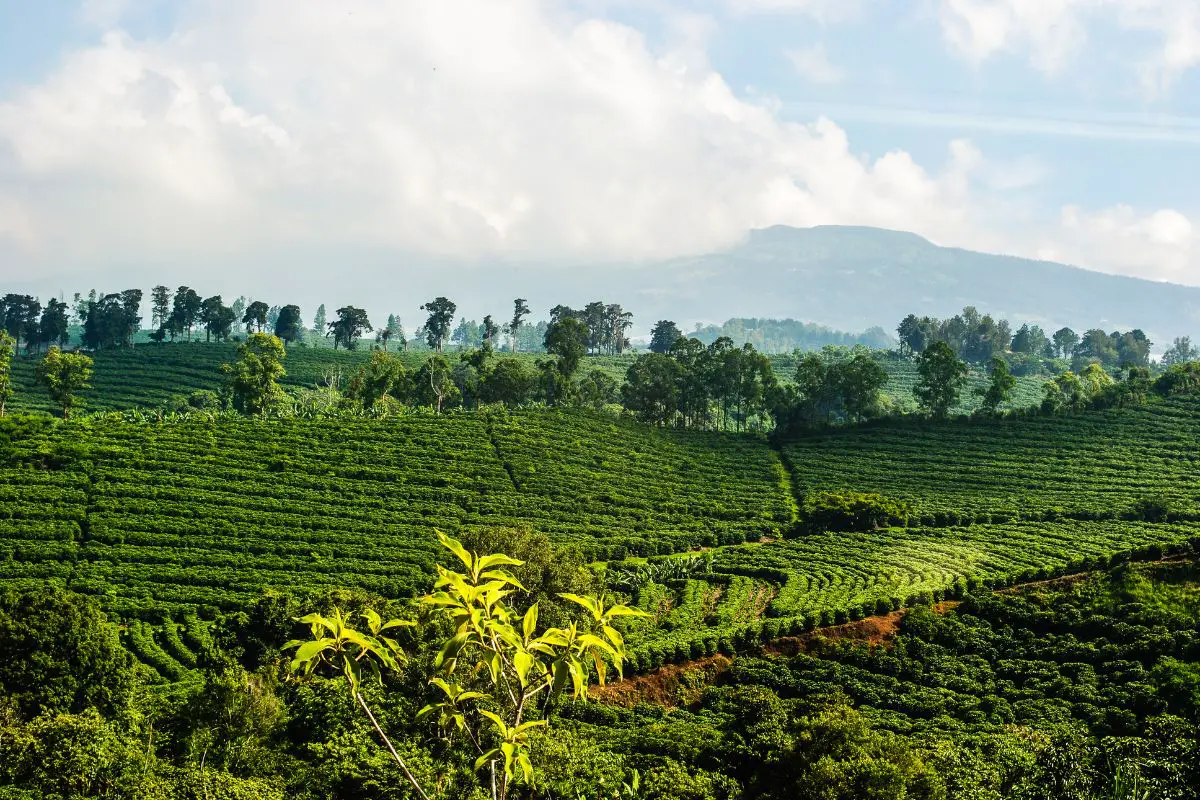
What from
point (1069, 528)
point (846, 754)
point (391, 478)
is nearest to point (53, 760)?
point (846, 754)

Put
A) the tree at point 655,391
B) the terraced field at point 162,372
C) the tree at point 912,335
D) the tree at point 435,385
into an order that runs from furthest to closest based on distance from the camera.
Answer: the tree at point 912,335 → the terraced field at point 162,372 → the tree at point 655,391 → the tree at point 435,385

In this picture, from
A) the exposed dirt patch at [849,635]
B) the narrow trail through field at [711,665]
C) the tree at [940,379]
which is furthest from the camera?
the tree at [940,379]

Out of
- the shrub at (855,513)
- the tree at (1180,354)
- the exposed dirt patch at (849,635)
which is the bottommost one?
the exposed dirt patch at (849,635)

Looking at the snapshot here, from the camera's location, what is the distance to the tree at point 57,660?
29.5 metres

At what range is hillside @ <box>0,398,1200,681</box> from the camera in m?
47.0

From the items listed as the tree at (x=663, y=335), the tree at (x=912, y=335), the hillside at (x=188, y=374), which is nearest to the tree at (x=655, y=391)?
the hillside at (x=188, y=374)

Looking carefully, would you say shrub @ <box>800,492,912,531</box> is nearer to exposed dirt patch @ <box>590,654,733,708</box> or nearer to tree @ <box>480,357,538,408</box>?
exposed dirt patch @ <box>590,654,733,708</box>

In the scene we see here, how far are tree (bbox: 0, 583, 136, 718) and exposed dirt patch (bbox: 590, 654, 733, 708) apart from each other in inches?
630

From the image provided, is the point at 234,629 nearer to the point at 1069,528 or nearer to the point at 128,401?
the point at 1069,528

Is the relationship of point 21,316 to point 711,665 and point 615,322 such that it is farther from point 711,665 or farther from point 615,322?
point 711,665

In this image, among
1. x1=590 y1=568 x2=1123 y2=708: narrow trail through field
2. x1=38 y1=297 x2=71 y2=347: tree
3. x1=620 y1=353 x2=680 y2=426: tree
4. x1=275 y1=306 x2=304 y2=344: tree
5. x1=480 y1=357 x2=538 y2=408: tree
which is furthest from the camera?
x1=275 y1=306 x2=304 y2=344: tree

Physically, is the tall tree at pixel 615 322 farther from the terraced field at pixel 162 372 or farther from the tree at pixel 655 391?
the tree at pixel 655 391

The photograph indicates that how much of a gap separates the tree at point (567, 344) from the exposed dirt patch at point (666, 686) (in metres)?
56.0

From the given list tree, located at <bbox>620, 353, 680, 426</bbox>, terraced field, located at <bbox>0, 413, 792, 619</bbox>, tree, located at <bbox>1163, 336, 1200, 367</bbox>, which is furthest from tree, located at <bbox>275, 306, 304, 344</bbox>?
tree, located at <bbox>1163, 336, 1200, 367</bbox>
